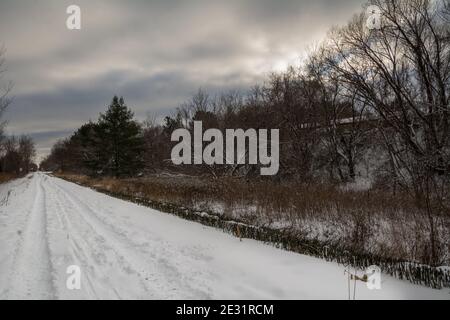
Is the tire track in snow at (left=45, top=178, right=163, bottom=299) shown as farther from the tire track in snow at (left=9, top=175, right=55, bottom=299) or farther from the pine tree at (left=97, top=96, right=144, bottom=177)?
the pine tree at (left=97, top=96, right=144, bottom=177)

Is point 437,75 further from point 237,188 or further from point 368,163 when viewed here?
point 368,163

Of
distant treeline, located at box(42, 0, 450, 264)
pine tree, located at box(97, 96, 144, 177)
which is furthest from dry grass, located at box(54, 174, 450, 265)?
pine tree, located at box(97, 96, 144, 177)

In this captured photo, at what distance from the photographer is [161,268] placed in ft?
18.4

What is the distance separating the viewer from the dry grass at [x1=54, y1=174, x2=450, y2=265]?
6.52 meters

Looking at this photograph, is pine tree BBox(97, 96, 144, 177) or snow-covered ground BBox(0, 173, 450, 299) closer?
snow-covered ground BBox(0, 173, 450, 299)

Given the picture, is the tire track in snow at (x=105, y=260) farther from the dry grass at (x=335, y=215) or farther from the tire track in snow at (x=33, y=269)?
the dry grass at (x=335, y=215)

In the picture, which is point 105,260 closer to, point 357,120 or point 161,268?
point 161,268

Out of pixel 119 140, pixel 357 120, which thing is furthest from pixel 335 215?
pixel 119 140

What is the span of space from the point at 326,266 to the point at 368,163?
21.4 m

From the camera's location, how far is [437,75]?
1316cm

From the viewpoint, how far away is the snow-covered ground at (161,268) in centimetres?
455

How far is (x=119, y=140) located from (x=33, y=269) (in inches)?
1377

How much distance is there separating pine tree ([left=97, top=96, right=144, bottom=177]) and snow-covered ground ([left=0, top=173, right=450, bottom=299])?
30588mm

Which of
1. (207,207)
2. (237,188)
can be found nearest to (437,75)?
(237,188)
